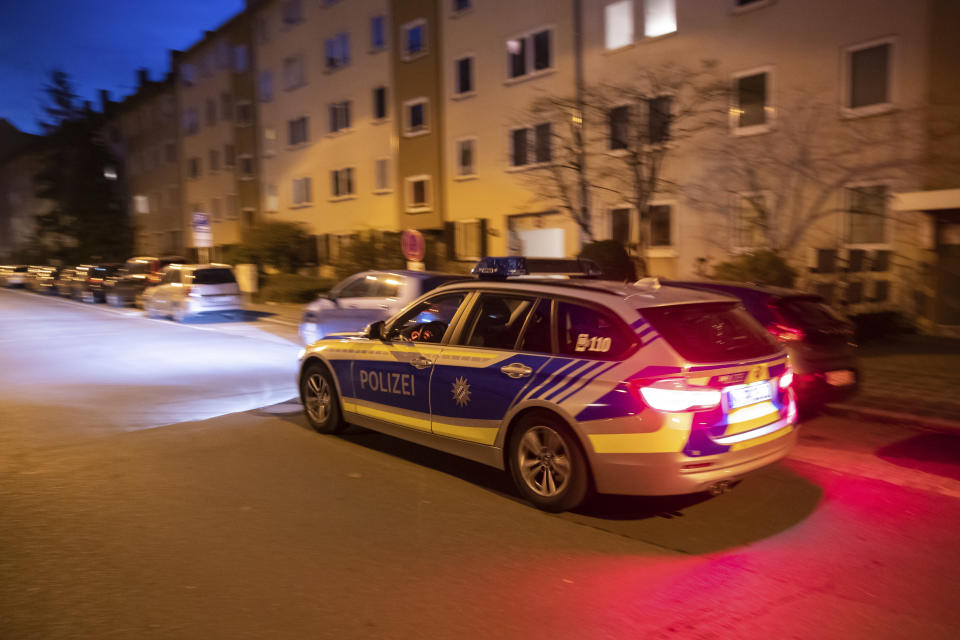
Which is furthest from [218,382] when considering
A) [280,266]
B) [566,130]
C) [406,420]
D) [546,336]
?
[280,266]

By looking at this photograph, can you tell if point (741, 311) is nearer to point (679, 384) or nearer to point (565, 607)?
point (679, 384)

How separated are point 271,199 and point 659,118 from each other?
24564 mm

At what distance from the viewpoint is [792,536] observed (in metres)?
4.58

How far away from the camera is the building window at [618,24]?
2023 centimetres

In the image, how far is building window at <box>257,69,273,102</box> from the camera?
3691cm

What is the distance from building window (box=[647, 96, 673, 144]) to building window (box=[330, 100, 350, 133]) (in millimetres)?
16533

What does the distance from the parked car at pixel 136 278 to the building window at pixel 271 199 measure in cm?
1143

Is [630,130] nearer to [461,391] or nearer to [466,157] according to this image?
[466,157]

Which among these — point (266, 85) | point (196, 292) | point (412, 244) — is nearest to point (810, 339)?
point (412, 244)

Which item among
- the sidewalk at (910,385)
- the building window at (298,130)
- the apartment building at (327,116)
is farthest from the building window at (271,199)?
the sidewalk at (910,385)

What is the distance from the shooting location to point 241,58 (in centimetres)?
3931

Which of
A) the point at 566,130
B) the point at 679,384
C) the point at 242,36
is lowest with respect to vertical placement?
the point at 679,384

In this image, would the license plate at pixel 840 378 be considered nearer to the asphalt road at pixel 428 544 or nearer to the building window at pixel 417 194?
the asphalt road at pixel 428 544

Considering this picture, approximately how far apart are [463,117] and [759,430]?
2276cm
